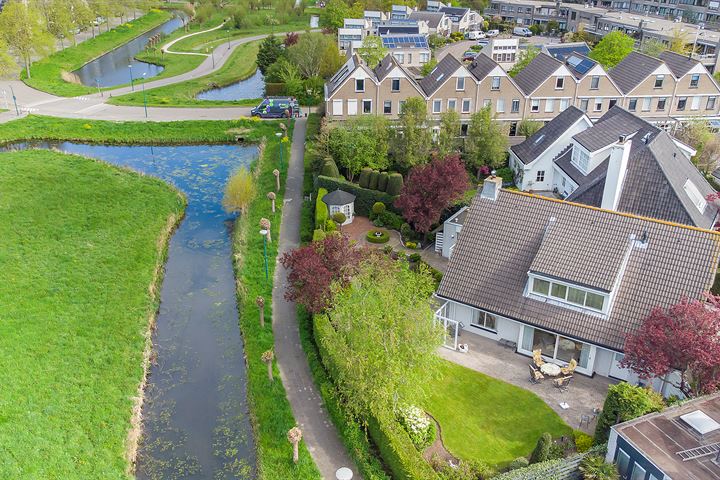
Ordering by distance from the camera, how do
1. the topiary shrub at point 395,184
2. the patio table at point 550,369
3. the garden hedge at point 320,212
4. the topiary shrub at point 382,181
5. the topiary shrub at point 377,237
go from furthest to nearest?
the topiary shrub at point 382,181, the topiary shrub at point 395,184, the topiary shrub at point 377,237, the garden hedge at point 320,212, the patio table at point 550,369

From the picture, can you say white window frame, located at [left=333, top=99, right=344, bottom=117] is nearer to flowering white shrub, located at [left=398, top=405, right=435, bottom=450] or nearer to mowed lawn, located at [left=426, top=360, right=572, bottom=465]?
mowed lawn, located at [left=426, top=360, right=572, bottom=465]

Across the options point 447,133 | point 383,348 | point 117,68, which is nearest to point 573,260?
point 383,348

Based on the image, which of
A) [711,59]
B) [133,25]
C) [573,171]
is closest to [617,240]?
[573,171]

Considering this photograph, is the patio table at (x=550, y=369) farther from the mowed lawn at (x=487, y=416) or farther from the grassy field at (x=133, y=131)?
the grassy field at (x=133, y=131)

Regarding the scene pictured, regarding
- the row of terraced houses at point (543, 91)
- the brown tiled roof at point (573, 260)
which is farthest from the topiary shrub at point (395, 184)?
the row of terraced houses at point (543, 91)

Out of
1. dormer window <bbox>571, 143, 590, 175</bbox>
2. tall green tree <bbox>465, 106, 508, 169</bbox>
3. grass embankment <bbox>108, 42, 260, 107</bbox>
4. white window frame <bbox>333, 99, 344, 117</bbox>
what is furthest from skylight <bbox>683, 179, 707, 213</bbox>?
grass embankment <bbox>108, 42, 260, 107</bbox>

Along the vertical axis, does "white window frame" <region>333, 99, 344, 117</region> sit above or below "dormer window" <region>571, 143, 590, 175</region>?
above
